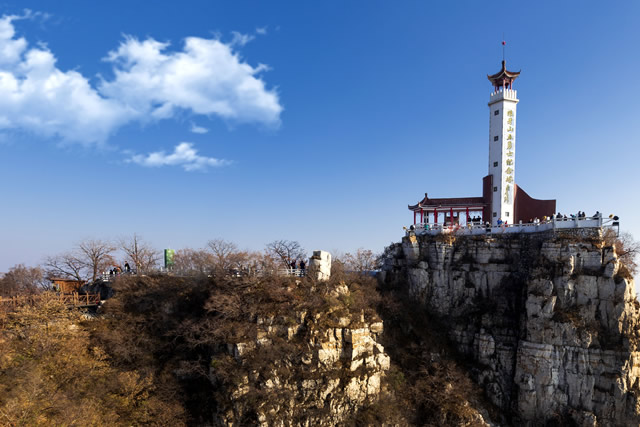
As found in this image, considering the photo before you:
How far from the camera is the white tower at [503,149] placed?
36.1 metres

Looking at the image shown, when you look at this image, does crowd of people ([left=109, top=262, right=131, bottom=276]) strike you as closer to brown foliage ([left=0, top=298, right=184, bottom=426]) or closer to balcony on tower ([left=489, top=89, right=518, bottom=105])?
brown foliage ([left=0, top=298, right=184, bottom=426])

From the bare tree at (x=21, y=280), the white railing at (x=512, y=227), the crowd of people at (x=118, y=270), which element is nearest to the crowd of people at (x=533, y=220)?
the white railing at (x=512, y=227)

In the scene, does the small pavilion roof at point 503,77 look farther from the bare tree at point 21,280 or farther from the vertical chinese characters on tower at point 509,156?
the bare tree at point 21,280

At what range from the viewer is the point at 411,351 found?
30.9 metres

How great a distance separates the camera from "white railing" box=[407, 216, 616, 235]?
93.2ft

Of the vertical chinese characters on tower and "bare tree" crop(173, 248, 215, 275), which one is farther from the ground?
the vertical chinese characters on tower

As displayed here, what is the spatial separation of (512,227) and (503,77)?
17.2 metres

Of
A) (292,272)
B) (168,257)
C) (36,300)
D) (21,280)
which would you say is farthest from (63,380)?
(21,280)

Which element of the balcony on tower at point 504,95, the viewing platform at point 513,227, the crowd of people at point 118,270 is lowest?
the crowd of people at point 118,270

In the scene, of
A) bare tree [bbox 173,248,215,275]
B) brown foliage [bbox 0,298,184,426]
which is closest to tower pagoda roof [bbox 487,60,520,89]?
bare tree [bbox 173,248,215,275]

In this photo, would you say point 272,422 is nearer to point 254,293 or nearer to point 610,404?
point 254,293

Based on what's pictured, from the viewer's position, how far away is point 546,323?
1089 inches

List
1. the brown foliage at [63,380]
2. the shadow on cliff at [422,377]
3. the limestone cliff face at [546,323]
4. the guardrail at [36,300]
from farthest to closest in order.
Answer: the guardrail at [36,300]
the shadow on cliff at [422,377]
the limestone cliff face at [546,323]
the brown foliage at [63,380]

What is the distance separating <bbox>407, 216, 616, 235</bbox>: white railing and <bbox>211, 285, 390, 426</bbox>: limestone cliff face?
527 inches
